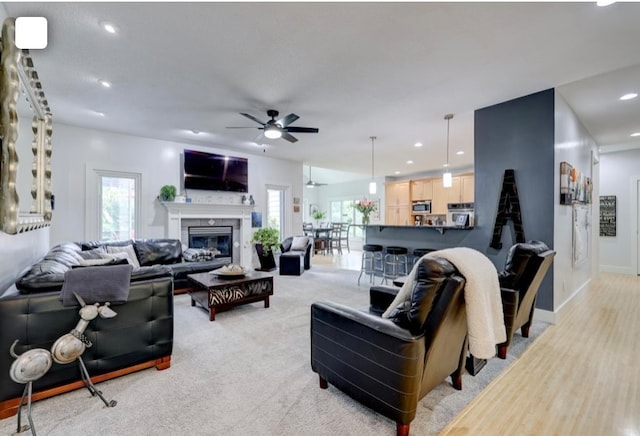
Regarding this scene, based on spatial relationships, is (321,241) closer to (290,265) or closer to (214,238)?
(290,265)

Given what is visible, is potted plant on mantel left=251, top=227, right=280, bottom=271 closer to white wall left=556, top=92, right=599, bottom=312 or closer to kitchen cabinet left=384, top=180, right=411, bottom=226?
white wall left=556, top=92, right=599, bottom=312

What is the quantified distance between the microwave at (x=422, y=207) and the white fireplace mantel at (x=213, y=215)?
5290 millimetres

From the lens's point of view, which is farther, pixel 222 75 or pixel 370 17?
pixel 222 75

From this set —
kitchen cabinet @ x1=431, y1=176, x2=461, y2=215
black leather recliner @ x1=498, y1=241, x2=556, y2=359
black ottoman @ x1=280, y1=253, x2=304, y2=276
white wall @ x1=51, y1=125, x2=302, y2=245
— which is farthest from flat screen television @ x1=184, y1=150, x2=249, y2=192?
kitchen cabinet @ x1=431, y1=176, x2=461, y2=215

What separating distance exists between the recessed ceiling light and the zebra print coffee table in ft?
8.18

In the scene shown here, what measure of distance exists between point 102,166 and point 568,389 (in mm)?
6525

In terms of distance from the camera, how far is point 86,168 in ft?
15.8

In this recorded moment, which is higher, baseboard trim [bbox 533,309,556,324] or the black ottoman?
the black ottoman

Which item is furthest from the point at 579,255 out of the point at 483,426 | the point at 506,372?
the point at 483,426

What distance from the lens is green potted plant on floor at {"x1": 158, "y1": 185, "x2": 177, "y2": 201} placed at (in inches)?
213

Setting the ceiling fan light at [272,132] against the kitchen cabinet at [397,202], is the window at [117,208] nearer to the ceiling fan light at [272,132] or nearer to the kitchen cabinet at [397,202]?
the ceiling fan light at [272,132]

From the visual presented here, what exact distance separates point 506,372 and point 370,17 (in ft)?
9.50

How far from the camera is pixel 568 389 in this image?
205cm

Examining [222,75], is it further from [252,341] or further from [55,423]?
[55,423]
